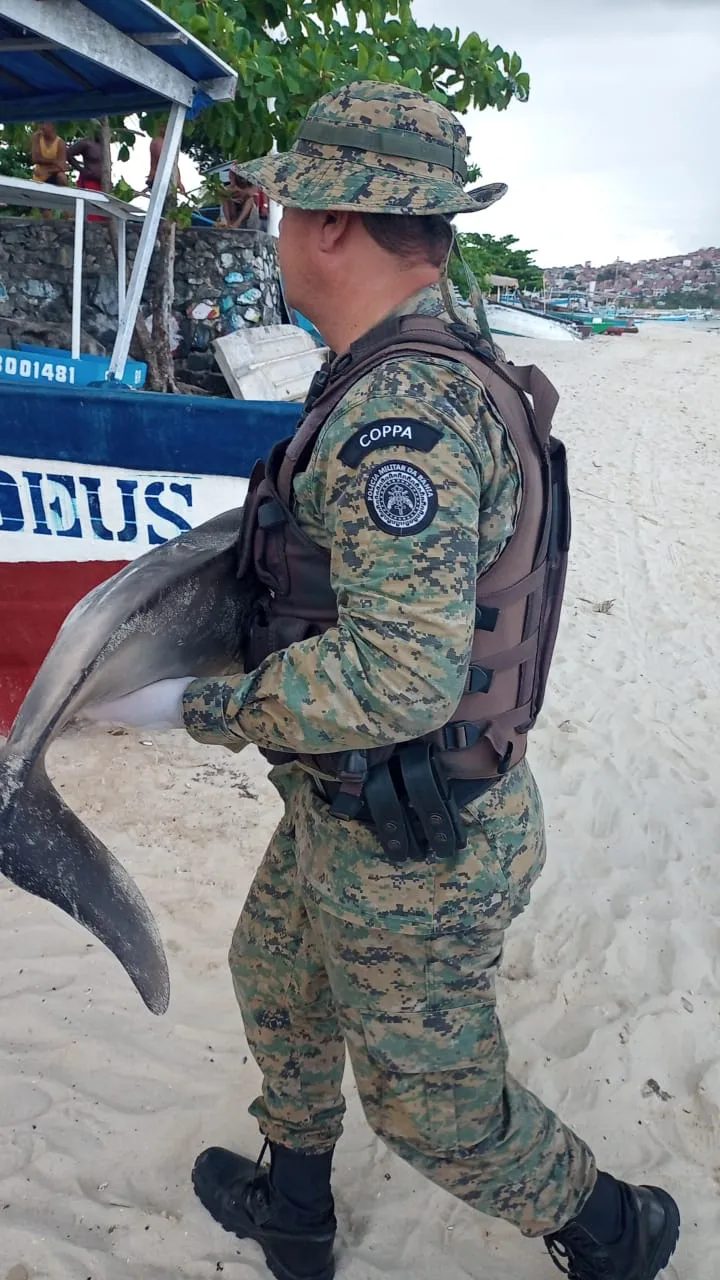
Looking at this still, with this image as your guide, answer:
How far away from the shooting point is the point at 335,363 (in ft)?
4.58

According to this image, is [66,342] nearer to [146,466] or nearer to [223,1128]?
[146,466]

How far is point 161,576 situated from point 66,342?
5926 mm

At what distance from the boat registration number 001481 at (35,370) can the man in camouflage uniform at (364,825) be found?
3.57m

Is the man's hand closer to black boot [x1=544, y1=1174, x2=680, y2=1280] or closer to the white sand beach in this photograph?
the white sand beach

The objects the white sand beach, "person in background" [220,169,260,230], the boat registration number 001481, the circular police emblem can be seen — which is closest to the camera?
the circular police emblem

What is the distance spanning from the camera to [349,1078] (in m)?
2.32

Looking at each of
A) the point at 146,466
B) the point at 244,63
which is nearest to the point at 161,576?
the point at 146,466

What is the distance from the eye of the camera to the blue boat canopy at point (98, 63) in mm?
3203

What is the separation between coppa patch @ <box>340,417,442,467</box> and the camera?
1.11 metres

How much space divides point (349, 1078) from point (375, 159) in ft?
6.80

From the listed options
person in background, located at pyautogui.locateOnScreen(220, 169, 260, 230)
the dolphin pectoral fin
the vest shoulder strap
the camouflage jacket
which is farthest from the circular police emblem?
person in background, located at pyautogui.locateOnScreen(220, 169, 260, 230)

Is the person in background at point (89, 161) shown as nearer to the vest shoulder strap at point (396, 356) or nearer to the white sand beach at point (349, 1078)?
the white sand beach at point (349, 1078)

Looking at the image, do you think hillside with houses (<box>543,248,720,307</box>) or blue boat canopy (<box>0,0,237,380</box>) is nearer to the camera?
blue boat canopy (<box>0,0,237,380</box>)

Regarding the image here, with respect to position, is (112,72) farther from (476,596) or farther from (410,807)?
(410,807)
